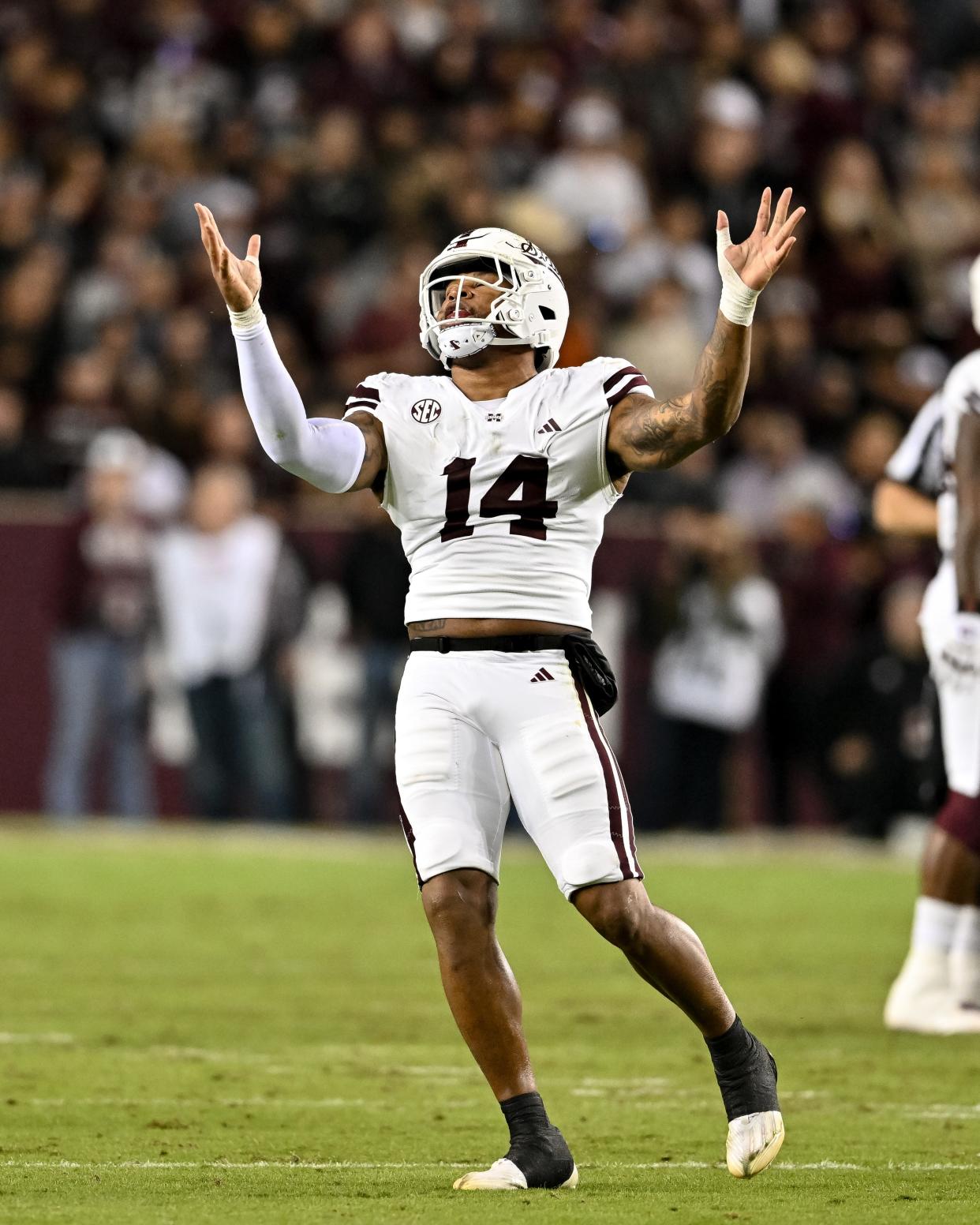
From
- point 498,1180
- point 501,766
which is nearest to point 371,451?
point 501,766

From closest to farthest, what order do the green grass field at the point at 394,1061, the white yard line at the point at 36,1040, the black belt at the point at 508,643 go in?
the green grass field at the point at 394,1061 < the black belt at the point at 508,643 < the white yard line at the point at 36,1040

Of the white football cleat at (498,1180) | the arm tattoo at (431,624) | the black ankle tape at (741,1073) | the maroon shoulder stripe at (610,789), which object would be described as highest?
the arm tattoo at (431,624)

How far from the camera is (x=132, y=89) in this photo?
1688cm

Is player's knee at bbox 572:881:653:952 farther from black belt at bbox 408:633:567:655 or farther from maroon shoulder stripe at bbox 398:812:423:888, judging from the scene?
black belt at bbox 408:633:567:655

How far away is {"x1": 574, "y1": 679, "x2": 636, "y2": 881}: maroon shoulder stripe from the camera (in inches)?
204

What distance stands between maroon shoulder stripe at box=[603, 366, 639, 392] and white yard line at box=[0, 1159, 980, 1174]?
69.4 inches

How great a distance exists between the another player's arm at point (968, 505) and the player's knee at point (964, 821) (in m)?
0.66

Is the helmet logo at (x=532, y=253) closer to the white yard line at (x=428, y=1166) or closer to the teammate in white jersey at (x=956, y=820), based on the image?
the white yard line at (x=428, y=1166)

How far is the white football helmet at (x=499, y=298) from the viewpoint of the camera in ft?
18.4

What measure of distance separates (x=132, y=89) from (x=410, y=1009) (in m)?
10.3

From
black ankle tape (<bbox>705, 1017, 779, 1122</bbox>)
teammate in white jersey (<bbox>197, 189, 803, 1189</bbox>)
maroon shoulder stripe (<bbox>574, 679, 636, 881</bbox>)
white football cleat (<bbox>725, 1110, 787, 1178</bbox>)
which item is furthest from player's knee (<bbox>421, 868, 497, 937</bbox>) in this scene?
white football cleat (<bbox>725, 1110, 787, 1178</bbox>)

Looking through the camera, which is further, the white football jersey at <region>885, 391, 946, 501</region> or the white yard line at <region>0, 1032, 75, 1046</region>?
the white football jersey at <region>885, 391, 946, 501</region>

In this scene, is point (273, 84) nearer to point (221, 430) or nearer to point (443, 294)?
point (221, 430)

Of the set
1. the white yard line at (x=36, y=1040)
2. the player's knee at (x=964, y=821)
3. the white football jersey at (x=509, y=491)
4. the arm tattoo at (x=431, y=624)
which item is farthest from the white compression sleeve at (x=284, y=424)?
the player's knee at (x=964, y=821)
